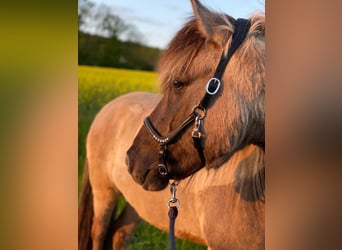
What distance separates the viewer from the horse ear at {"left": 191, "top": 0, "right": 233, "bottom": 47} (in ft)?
5.10

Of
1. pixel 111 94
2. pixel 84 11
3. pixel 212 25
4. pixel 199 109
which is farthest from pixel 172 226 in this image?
pixel 84 11

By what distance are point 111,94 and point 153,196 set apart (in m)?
0.40

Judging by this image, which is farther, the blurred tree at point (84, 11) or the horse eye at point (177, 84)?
the blurred tree at point (84, 11)

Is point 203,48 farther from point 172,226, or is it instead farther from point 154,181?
point 172,226

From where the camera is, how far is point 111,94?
1.83m

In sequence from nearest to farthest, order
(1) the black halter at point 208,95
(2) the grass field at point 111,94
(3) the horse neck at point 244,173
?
(1) the black halter at point 208,95
(3) the horse neck at point 244,173
(2) the grass field at point 111,94

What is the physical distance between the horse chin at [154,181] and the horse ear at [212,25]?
0.47 m

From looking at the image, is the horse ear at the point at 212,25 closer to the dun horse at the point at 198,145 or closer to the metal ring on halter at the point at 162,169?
the dun horse at the point at 198,145

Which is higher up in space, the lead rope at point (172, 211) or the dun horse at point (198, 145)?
the dun horse at point (198, 145)

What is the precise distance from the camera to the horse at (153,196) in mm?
1646

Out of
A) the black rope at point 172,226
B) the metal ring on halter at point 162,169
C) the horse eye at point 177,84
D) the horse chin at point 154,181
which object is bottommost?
the black rope at point 172,226

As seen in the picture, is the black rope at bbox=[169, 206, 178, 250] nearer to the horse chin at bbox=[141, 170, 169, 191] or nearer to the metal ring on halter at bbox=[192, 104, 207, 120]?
the horse chin at bbox=[141, 170, 169, 191]

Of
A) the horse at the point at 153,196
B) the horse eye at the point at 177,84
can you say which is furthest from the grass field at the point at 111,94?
the horse eye at the point at 177,84

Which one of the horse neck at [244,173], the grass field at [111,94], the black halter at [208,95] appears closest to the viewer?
the black halter at [208,95]
